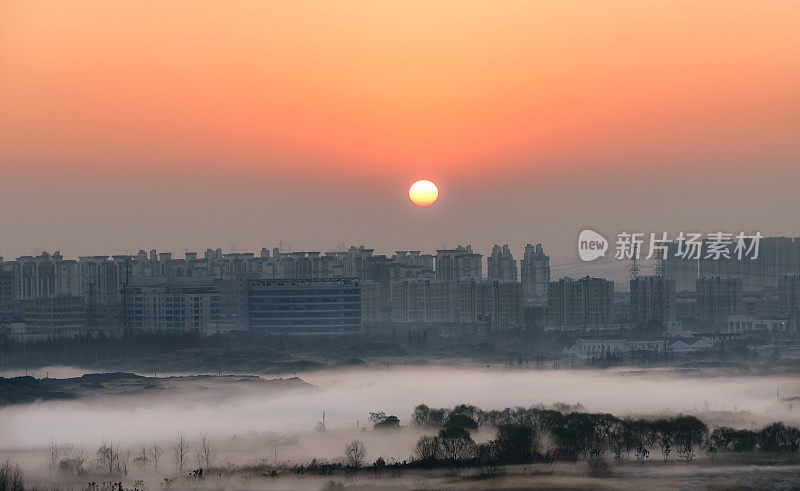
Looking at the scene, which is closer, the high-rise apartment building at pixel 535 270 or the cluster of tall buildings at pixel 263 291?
the cluster of tall buildings at pixel 263 291

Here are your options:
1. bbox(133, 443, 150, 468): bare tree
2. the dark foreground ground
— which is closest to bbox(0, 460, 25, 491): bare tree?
the dark foreground ground

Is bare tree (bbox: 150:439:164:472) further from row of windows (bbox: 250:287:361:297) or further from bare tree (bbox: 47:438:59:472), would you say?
row of windows (bbox: 250:287:361:297)

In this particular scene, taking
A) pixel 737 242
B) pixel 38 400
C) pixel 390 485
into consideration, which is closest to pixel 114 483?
pixel 390 485

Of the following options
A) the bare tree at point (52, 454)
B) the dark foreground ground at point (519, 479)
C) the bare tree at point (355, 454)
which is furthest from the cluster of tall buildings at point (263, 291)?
the dark foreground ground at point (519, 479)

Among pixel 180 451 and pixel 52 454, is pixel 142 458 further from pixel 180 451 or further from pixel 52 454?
pixel 52 454

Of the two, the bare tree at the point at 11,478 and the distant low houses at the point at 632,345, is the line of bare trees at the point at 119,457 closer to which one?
the bare tree at the point at 11,478

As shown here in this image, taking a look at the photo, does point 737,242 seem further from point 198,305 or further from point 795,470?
point 795,470
